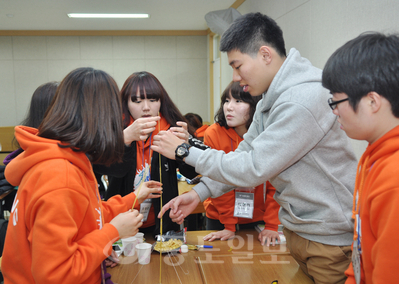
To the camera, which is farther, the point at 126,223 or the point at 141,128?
the point at 141,128

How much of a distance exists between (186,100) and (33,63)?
4.12m

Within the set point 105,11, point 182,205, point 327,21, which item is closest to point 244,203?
point 182,205

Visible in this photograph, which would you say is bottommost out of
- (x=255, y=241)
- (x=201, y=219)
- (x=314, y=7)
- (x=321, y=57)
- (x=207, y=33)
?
(x=201, y=219)

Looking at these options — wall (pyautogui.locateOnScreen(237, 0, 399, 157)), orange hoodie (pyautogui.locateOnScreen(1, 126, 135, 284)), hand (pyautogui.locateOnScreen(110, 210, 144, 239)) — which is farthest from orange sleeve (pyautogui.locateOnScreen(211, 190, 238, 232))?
wall (pyautogui.locateOnScreen(237, 0, 399, 157))

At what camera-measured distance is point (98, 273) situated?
1187 mm

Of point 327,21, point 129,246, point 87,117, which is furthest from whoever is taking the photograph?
point 327,21

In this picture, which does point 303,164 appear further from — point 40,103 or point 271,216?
point 40,103

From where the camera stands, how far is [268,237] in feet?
5.70

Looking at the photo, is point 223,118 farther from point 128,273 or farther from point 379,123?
point 379,123

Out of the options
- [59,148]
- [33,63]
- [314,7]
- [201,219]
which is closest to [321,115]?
[59,148]

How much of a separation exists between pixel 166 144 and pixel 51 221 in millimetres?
648

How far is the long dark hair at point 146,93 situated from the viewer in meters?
1.99

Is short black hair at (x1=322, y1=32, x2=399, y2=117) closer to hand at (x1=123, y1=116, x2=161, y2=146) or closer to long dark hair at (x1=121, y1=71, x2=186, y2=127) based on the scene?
hand at (x1=123, y1=116, x2=161, y2=146)

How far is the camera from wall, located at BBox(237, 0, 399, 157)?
1.97 meters
